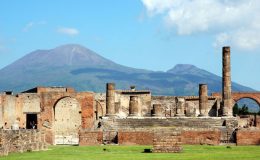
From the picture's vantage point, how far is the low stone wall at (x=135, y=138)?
36.8 meters

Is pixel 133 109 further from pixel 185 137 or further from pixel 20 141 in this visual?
pixel 20 141

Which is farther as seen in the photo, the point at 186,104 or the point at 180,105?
the point at 186,104

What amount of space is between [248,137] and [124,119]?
36.3ft

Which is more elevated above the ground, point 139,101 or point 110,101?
point 139,101

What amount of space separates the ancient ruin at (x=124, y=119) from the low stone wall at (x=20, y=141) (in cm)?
51

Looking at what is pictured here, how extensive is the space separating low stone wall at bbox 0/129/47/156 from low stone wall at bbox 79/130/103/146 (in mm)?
6485

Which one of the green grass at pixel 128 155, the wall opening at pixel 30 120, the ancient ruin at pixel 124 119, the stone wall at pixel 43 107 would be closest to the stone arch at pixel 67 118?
the ancient ruin at pixel 124 119

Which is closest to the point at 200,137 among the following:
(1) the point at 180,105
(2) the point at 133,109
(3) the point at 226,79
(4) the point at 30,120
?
(3) the point at 226,79

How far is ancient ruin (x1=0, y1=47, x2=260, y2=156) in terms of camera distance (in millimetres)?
37156

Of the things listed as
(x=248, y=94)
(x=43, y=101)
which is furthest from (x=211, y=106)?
(x=43, y=101)

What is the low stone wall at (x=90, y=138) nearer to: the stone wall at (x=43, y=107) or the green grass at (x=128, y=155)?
the stone wall at (x=43, y=107)

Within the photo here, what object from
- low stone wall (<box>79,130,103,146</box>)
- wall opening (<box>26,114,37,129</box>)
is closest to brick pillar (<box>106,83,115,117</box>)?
wall opening (<box>26,114,37,129</box>)

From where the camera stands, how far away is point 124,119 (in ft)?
150

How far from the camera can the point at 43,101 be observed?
48.2 meters
